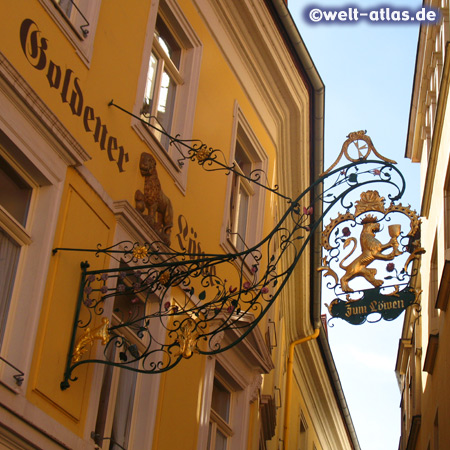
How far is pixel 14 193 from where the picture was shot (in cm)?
773

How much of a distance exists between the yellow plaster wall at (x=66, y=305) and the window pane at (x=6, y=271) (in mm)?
304

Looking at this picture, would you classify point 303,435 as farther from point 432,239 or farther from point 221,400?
point 221,400

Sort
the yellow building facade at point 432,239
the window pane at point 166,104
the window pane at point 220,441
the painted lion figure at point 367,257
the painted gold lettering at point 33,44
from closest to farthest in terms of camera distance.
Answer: the painted gold lettering at point 33,44 < the painted lion figure at point 367,257 < the window pane at point 166,104 < the window pane at point 220,441 < the yellow building facade at point 432,239

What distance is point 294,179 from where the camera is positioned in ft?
56.2

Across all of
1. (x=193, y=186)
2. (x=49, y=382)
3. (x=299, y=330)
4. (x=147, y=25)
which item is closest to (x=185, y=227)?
(x=193, y=186)

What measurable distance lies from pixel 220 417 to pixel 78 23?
16.8ft

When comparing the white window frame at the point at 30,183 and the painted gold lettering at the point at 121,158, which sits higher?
the painted gold lettering at the point at 121,158

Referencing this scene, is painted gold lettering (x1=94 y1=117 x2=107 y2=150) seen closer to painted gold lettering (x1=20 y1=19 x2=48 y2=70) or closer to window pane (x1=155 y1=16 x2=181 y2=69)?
painted gold lettering (x1=20 y1=19 x2=48 y2=70)

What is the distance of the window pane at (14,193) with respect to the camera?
758 centimetres

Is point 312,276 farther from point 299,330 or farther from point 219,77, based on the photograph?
point 219,77

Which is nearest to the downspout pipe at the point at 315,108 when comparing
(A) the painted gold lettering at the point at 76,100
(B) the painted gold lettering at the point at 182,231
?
(B) the painted gold lettering at the point at 182,231

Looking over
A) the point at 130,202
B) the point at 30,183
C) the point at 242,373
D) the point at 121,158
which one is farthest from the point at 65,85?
the point at 242,373

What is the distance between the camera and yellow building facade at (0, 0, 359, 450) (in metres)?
7.53

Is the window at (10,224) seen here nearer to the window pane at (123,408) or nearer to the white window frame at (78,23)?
the white window frame at (78,23)
